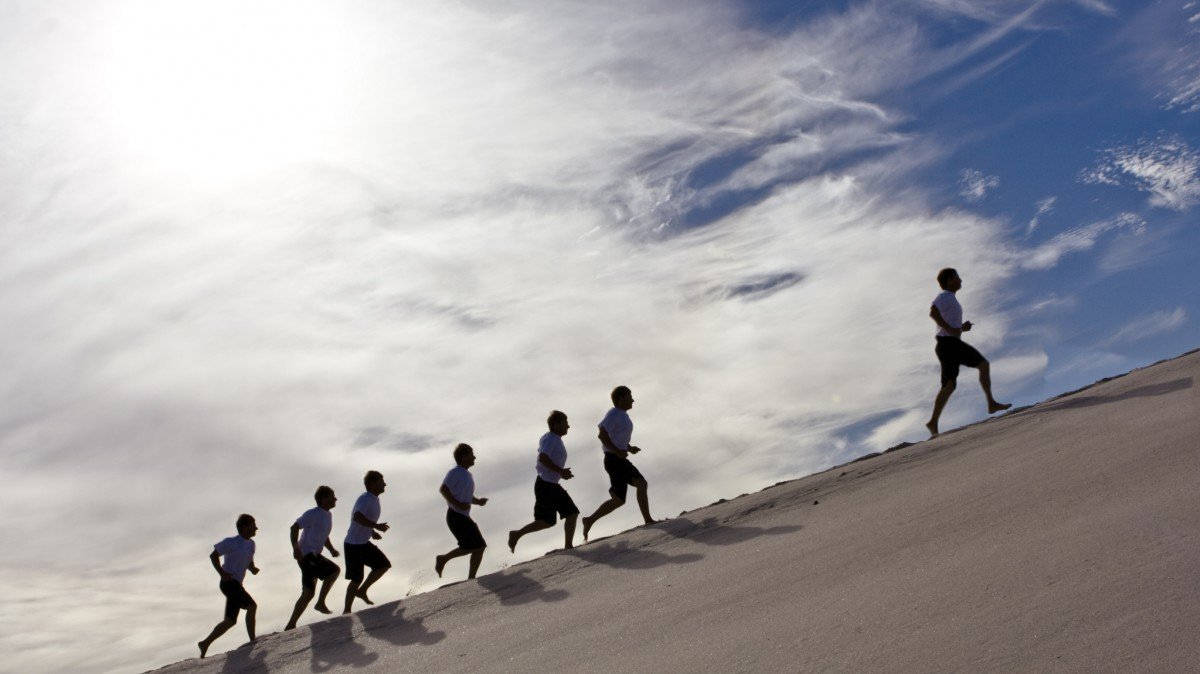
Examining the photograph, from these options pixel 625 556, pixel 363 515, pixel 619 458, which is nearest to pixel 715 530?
pixel 625 556

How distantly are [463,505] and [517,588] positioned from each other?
1800 millimetres

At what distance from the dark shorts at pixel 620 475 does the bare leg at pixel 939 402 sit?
314 centimetres

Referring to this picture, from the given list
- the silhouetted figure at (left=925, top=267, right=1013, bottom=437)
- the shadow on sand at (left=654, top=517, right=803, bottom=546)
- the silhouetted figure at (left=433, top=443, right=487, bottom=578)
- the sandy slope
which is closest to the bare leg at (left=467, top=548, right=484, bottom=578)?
the silhouetted figure at (left=433, top=443, right=487, bottom=578)

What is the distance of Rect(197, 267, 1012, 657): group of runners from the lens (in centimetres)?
A: 1035

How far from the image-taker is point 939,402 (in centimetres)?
1066

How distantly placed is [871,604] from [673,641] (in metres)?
1.20

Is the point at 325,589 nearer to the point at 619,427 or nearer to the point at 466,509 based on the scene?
the point at 466,509

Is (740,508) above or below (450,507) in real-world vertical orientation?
below

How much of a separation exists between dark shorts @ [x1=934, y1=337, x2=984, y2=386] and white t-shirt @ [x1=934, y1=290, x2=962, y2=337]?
11 cm

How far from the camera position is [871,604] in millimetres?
5625

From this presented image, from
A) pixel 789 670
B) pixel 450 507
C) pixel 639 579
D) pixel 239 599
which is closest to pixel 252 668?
pixel 239 599

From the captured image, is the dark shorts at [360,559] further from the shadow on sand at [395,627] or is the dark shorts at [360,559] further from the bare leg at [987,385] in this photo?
the bare leg at [987,385]

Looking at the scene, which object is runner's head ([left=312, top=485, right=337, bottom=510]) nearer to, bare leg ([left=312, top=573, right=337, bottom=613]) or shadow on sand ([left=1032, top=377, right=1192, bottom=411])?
bare leg ([left=312, top=573, right=337, bottom=613])

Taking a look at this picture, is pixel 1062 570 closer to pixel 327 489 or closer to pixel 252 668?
pixel 252 668
